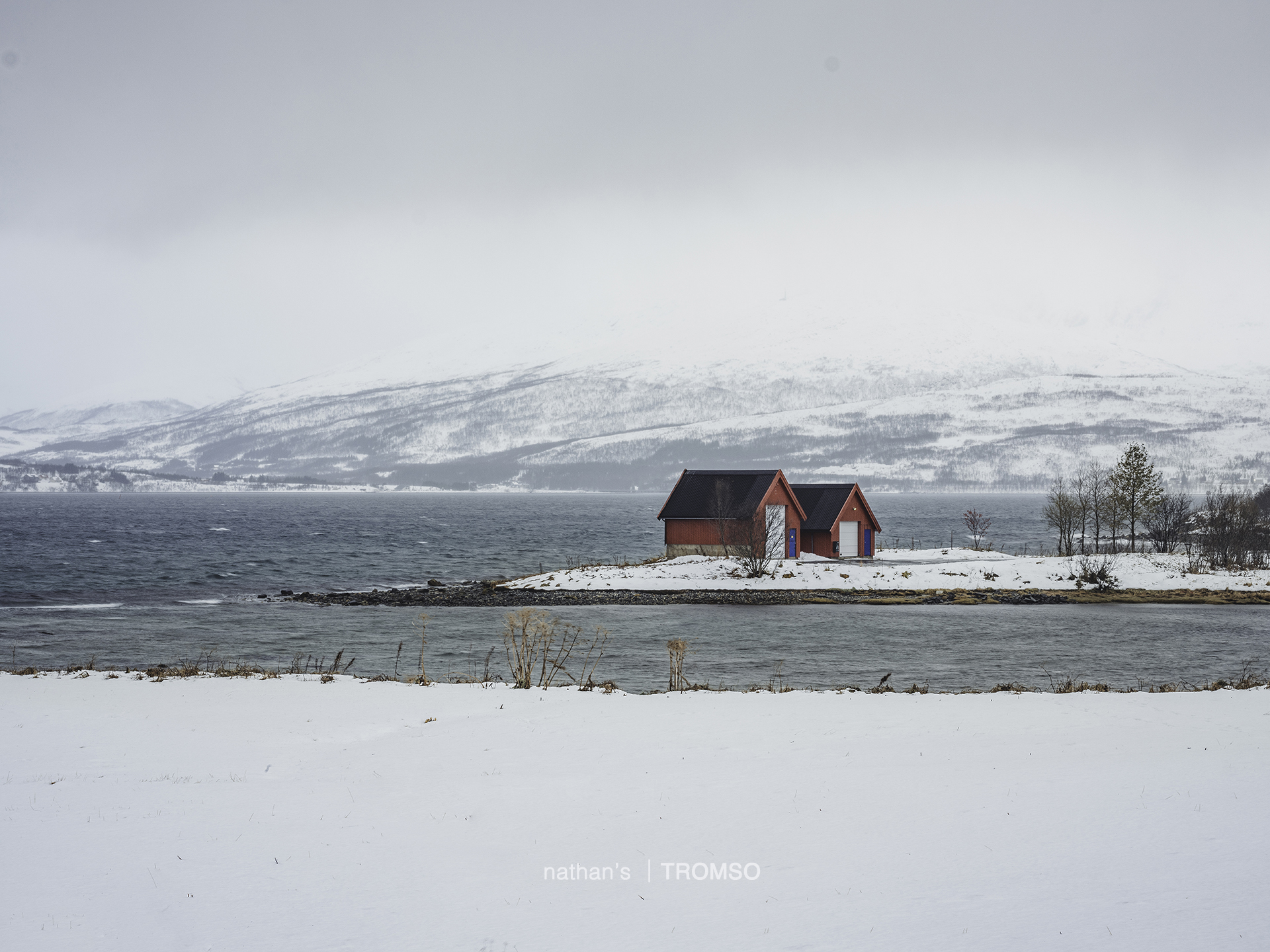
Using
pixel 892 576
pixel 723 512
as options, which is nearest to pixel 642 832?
pixel 892 576

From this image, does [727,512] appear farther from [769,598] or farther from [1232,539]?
[1232,539]

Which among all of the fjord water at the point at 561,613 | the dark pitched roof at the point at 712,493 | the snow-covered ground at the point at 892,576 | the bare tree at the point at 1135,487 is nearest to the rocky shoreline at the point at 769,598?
the snow-covered ground at the point at 892,576

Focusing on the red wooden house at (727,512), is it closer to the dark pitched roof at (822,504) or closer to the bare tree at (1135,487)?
the dark pitched roof at (822,504)

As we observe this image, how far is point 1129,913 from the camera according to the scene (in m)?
7.31

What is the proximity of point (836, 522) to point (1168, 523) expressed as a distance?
26233mm

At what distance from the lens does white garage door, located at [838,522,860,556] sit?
191 feet

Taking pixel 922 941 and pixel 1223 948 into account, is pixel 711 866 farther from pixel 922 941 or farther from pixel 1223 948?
pixel 1223 948

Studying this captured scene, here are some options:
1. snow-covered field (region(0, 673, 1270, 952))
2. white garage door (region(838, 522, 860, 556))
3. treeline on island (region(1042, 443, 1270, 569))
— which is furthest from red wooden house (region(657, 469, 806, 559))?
snow-covered field (region(0, 673, 1270, 952))

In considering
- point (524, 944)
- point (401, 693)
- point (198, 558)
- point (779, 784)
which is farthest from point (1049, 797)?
point (198, 558)

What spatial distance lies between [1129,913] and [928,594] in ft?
130

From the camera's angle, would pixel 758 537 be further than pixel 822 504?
No

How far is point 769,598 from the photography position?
45250 millimetres

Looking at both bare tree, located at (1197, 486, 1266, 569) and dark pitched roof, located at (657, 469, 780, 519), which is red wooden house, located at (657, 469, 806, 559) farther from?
bare tree, located at (1197, 486, 1266, 569)

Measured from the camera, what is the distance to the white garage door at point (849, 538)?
58.3m
